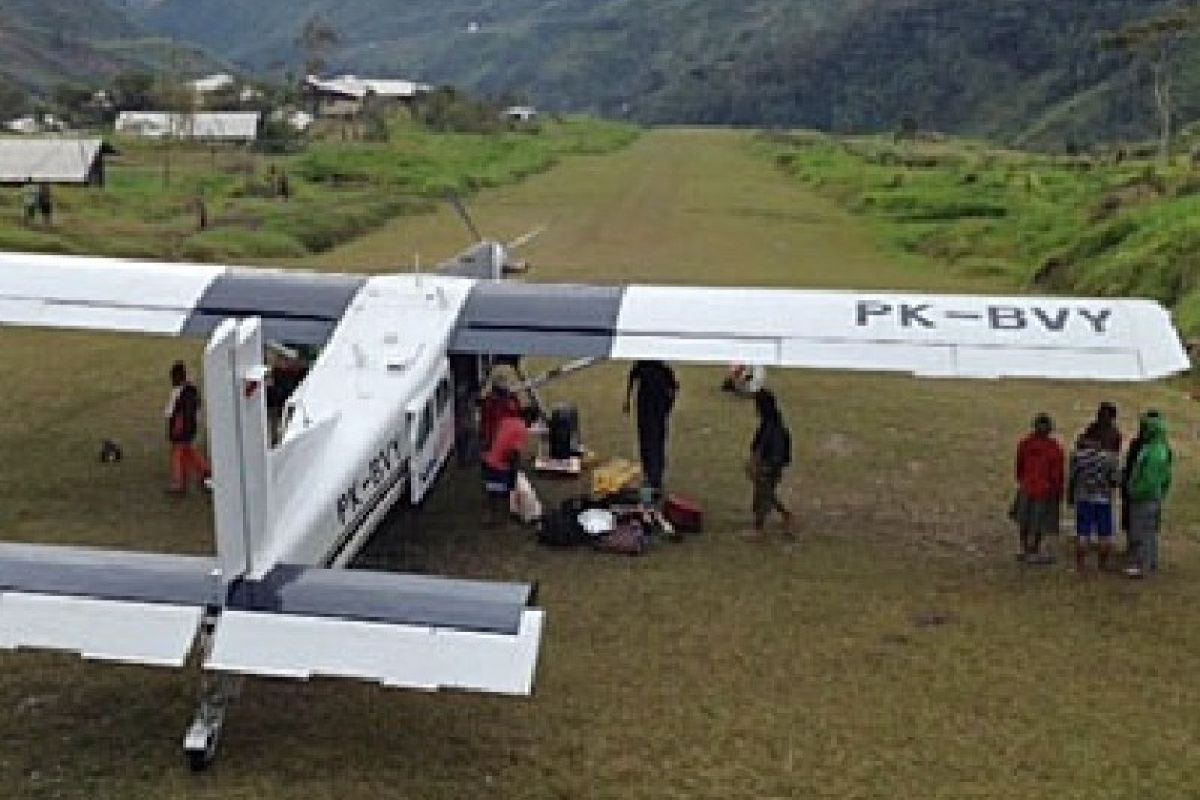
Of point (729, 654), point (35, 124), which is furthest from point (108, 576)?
point (35, 124)

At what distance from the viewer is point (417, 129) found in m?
97.9

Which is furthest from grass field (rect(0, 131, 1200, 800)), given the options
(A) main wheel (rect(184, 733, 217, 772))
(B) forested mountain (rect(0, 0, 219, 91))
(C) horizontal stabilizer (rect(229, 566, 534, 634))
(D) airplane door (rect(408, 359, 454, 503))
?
(B) forested mountain (rect(0, 0, 219, 91))

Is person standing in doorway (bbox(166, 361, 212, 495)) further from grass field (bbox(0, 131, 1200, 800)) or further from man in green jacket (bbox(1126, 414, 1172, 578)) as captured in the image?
man in green jacket (bbox(1126, 414, 1172, 578))

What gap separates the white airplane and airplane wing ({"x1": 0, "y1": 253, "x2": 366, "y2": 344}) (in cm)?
2

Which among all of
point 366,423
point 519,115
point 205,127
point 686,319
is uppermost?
point 519,115

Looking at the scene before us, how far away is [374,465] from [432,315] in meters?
2.95

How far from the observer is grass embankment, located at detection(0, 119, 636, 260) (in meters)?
32.6

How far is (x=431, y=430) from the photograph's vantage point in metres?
13.4

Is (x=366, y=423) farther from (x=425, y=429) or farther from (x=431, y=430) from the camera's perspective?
(x=431, y=430)

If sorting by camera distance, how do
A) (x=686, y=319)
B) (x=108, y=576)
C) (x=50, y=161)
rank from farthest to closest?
(x=50, y=161) → (x=686, y=319) → (x=108, y=576)

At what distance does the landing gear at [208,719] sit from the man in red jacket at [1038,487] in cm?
701

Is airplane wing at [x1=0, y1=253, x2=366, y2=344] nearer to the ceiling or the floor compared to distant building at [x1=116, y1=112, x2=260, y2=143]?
nearer to the floor

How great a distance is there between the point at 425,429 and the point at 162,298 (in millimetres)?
3323

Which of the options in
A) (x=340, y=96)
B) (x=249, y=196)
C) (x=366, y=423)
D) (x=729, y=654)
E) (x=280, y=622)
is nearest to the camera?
(x=280, y=622)
